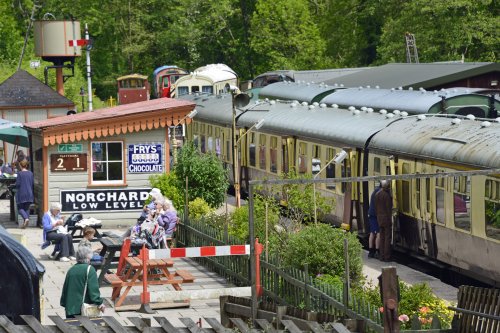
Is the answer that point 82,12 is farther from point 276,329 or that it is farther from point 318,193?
point 276,329

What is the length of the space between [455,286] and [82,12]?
219 feet

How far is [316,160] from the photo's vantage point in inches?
1125

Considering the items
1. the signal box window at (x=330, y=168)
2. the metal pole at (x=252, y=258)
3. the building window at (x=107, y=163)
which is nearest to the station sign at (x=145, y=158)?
the building window at (x=107, y=163)

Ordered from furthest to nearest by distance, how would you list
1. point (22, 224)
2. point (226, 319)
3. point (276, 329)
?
point (22, 224)
point (226, 319)
point (276, 329)

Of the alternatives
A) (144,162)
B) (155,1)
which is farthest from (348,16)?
(144,162)

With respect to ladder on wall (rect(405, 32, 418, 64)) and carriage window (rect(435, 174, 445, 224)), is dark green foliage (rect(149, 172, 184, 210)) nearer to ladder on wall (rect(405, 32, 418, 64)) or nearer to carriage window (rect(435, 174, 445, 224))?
carriage window (rect(435, 174, 445, 224))

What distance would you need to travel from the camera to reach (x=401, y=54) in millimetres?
58344

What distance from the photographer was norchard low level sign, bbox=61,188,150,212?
27.5 meters

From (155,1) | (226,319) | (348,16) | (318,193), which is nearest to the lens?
(226,319)

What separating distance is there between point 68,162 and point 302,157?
5.73 meters

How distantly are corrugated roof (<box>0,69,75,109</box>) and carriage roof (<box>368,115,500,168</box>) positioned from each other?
68.3 feet

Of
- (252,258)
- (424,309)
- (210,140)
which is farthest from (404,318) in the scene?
(210,140)

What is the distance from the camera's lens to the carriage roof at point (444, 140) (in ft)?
64.6

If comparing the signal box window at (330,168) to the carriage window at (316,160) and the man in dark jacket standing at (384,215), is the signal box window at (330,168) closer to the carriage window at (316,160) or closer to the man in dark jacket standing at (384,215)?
the carriage window at (316,160)
